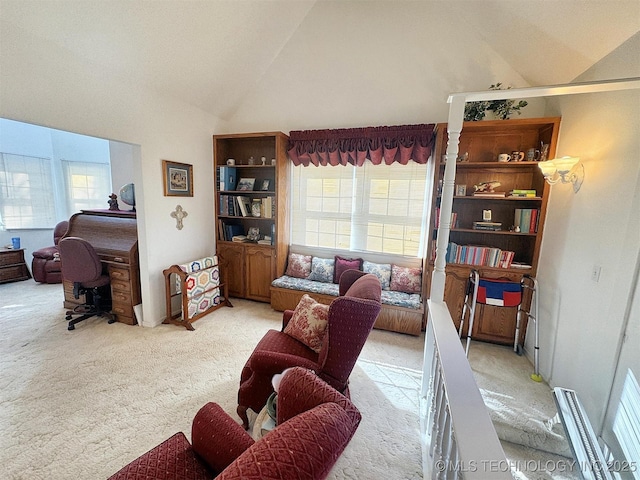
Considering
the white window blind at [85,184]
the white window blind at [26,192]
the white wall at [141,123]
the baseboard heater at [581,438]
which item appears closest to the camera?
the baseboard heater at [581,438]

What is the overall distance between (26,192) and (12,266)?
1318mm

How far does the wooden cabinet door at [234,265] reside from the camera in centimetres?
370

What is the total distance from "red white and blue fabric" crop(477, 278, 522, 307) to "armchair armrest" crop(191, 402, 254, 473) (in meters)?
2.41

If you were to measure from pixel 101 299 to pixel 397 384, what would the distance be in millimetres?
3365

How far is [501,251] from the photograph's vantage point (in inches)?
106

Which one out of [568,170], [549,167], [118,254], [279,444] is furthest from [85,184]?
[568,170]

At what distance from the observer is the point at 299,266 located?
3.56 m

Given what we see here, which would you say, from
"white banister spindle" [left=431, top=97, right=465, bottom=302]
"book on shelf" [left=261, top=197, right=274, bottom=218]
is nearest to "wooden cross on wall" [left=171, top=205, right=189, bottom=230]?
"book on shelf" [left=261, top=197, right=274, bottom=218]

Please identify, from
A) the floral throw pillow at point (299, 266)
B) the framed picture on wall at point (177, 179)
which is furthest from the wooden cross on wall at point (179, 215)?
the floral throw pillow at point (299, 266)

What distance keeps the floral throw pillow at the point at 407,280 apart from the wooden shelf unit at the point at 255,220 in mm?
1477

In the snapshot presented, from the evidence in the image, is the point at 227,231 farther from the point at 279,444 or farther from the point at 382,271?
the point at 279,444

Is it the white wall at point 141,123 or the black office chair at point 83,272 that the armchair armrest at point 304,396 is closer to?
the white wall at point 141,123

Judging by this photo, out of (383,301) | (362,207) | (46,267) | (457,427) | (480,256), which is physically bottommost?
(46,267)

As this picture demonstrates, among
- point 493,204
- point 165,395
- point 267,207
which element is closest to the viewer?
point 165,395
